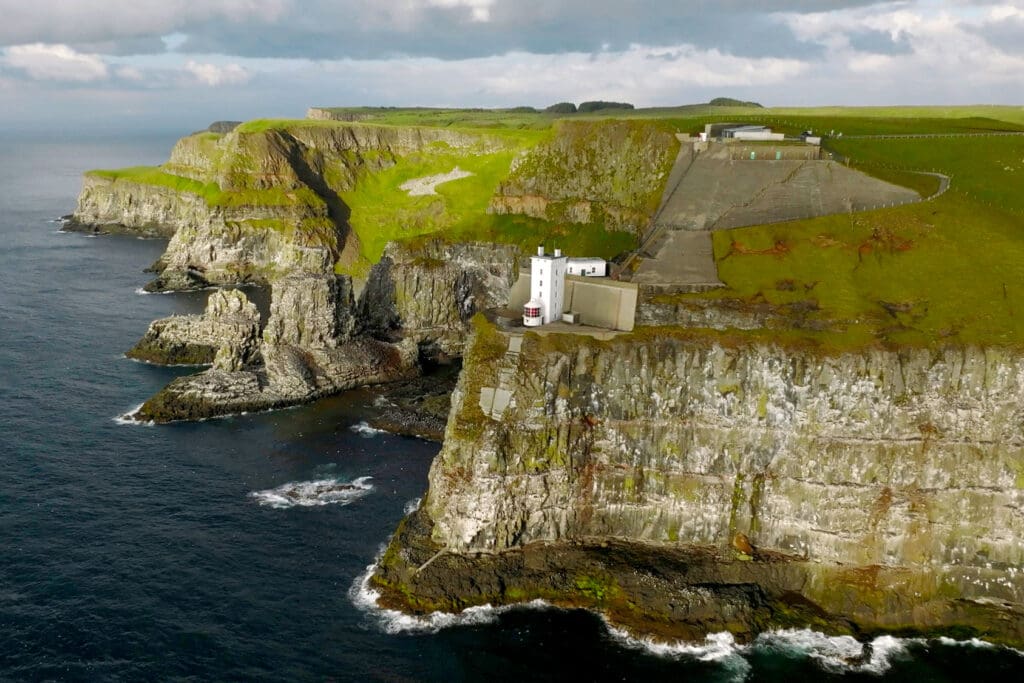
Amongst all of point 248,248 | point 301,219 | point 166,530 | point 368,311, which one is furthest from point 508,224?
point 166,530

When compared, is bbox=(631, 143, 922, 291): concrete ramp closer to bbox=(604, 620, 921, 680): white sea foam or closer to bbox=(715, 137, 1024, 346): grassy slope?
bbox=(715, 137, 1024, 346): grassy slope

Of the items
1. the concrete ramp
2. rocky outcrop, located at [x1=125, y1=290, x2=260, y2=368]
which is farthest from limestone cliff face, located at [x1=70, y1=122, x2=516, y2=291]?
the concrete ramp

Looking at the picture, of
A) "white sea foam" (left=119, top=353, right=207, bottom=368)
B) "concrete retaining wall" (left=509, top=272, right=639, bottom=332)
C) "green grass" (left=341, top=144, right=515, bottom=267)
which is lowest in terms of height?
"white sea foam" (left=119, top=353, right=207, bottom=368)

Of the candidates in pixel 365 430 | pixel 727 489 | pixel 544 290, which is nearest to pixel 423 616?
pixel 727 489

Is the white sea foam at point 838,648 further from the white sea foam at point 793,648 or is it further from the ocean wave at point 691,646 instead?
the ocean wave at point 691,646

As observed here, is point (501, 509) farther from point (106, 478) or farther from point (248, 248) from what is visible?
point (248, 248)

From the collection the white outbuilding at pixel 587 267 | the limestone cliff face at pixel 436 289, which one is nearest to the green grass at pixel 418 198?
the limestone cliff face at pixel 436 289

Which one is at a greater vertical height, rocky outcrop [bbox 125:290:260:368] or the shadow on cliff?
the shadow on cliff
